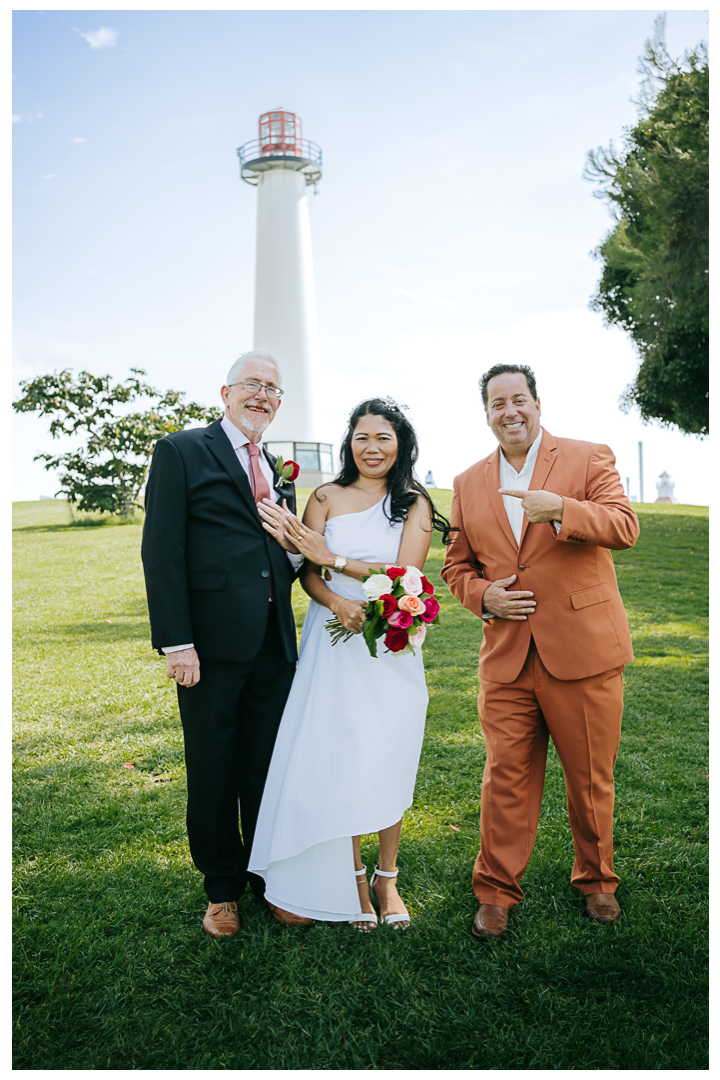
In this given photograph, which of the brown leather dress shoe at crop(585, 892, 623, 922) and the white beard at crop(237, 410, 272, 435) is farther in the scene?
the white beard at crop(237, 410, 272, 435)

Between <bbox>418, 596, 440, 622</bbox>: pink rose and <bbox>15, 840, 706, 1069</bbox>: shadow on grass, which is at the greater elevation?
<bbox>418, 596, 440, 622</bbox>: pink rose

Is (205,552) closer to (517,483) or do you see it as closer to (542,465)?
→ (517,483)

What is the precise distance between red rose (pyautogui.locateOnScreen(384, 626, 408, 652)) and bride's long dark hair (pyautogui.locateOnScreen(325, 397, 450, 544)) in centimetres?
67

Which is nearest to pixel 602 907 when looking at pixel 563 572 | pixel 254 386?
pixel 563 572

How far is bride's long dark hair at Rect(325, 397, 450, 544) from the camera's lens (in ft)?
12.6

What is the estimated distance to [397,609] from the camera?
3393mm

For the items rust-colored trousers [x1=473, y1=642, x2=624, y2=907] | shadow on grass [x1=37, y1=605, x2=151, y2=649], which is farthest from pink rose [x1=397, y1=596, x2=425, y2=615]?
shadow on grass [x1=37, y1=605, x2=151, y2=649]

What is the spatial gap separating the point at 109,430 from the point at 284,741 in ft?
79.2

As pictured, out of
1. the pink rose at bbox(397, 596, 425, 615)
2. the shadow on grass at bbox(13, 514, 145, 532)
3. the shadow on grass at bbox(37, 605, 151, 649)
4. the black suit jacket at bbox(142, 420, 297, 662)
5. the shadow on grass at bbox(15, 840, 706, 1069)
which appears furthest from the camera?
the shadow on grass at bbox(13, 514, 145, 532)

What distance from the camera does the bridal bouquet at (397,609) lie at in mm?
3361

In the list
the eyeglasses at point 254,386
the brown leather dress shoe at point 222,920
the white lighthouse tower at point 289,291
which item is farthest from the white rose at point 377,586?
the white lighthouse tower at point 289,291

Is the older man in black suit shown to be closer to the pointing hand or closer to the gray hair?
the gray hair

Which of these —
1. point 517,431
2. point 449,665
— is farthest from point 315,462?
point 517,431

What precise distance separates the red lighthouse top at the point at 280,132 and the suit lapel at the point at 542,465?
31.0 meters
